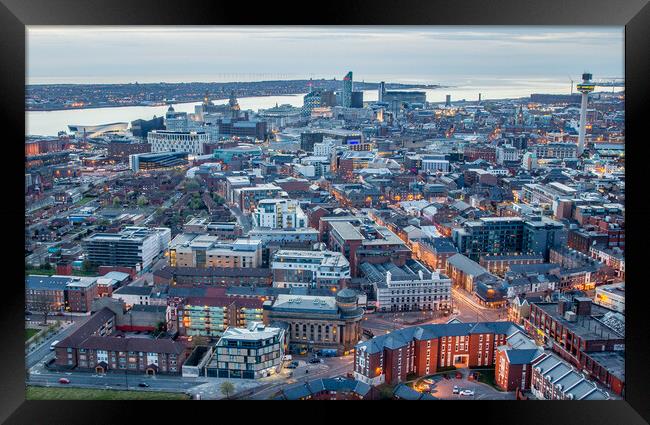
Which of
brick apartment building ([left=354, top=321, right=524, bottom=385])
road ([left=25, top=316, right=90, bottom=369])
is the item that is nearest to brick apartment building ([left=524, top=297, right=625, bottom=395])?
brick apartment building ([left=354, top=321, right=524, bottom=385])

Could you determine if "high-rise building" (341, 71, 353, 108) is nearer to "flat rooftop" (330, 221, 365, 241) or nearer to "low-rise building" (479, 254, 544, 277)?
"flat rooftop" (330, 221, 365, 241)

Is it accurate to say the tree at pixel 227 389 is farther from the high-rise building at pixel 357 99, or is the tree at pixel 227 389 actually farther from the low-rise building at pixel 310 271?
the high-rise building at pixel 357 99

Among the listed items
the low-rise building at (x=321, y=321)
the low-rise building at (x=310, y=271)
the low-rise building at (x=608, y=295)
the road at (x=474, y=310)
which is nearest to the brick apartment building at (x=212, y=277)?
the low-rise building at (x=310, y=271)

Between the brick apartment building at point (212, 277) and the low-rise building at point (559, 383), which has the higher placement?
the brick apartment building at point (212, 277)

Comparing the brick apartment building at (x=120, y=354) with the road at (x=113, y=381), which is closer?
the road at (x=113, y=381)

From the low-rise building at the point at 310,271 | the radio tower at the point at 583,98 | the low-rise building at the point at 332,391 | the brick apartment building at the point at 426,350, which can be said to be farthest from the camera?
the radio tower at the point at 583,98

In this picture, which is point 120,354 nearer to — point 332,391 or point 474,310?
point 332,391

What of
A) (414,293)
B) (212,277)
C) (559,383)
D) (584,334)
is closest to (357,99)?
(212,277)

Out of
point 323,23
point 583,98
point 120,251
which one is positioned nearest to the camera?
point 323,23

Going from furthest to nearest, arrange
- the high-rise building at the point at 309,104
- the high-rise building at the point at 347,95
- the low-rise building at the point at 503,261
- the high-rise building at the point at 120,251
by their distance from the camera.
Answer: the high-rise building at the point at 309,104 < the high-rise building at the point at 347,95 < the low-rise building at the point at 503,261 < the high-rise building at the point at 120,251
